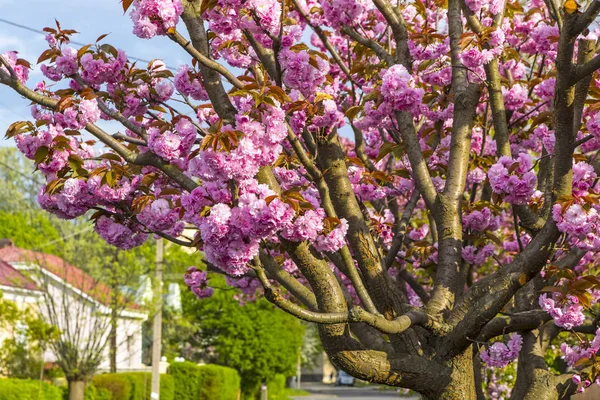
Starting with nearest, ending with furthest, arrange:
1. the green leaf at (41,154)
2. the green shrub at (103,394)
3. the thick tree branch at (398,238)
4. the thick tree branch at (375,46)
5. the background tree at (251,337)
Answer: the green leaf at (41,154)
the thick tree branch at (398,238)
the thick tree branch at (375,46)
the green shrub at (103,394)
the background tree at (251,337)

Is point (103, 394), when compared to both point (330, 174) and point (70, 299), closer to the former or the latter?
point (70, 299)

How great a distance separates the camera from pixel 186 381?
2416 centimetres

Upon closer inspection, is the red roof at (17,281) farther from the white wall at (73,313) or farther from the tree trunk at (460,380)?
the tree trunk at (460,380)

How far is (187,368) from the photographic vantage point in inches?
961

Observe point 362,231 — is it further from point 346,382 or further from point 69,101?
point 346,382

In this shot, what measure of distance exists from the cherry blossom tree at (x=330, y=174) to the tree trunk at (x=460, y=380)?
1 centimetres

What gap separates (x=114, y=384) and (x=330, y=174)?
16464mm

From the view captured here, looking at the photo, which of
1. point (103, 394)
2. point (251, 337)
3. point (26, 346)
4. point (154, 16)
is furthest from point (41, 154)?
point (251, 337)

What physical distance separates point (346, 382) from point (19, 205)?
3137 centimetres

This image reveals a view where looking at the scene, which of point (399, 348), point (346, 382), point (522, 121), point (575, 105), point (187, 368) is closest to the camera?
point (575, 105)

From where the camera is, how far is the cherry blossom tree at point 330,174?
12.3 feet

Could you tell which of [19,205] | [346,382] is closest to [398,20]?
[19,205]

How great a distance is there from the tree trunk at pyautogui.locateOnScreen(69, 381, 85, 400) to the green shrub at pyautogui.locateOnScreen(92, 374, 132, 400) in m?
1.58

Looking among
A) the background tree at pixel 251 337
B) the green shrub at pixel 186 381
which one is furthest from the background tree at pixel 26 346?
the background tree at pixel 251 337
